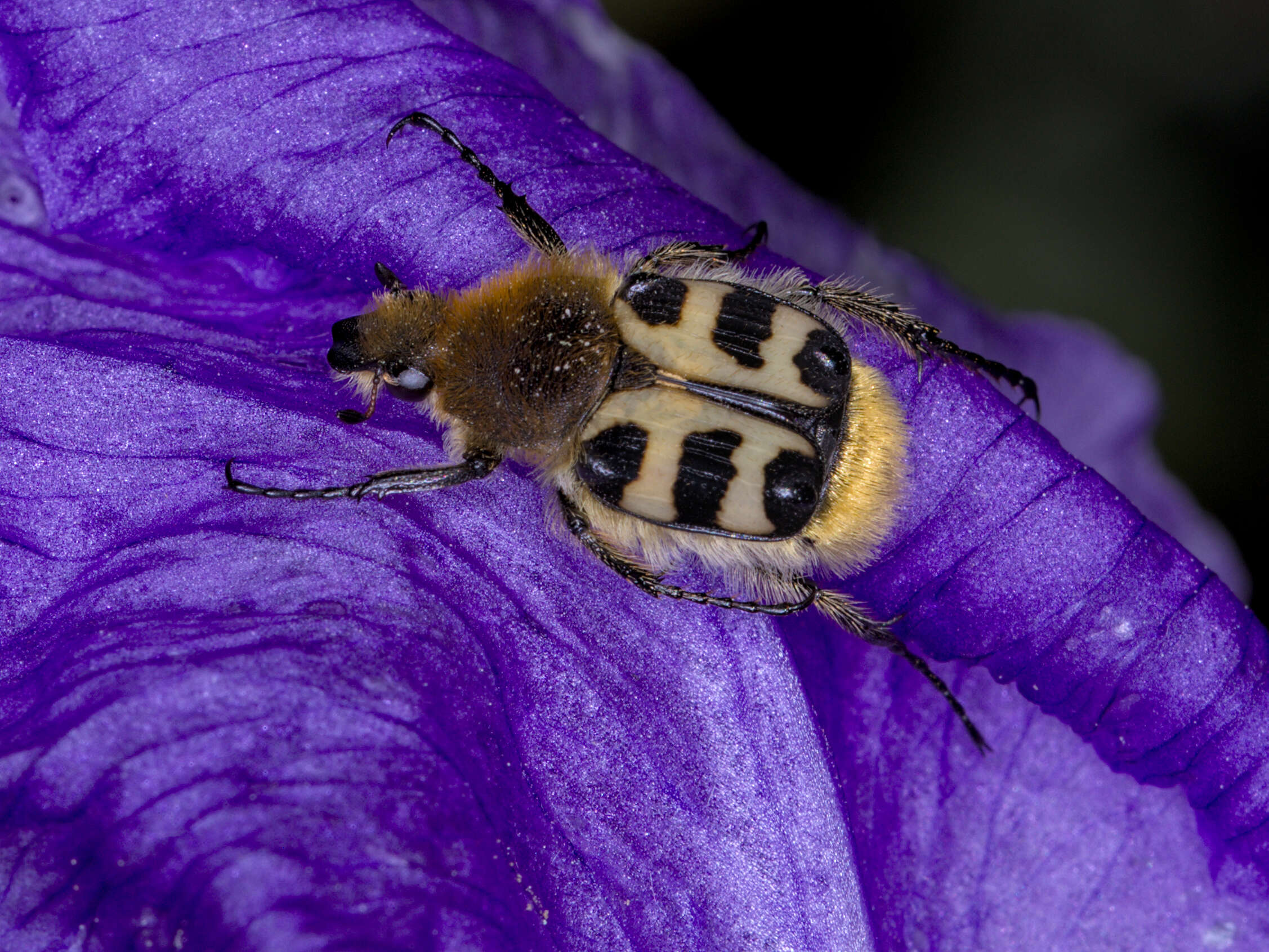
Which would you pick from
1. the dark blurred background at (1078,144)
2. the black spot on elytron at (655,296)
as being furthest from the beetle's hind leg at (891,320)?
the dark blurred background at (1078,144)

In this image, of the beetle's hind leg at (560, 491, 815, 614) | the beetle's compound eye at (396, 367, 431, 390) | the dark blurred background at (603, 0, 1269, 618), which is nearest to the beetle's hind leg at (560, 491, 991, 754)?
the beetle's hind leg at (560, 491, 815, 614)

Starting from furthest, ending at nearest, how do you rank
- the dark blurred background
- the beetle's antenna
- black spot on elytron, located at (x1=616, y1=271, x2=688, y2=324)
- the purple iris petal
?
the dark blurred background
black spot on elytron, located at (x1=616, y1=271, x2=688, y2=324)
the beetle's antenna
the purple iris petal

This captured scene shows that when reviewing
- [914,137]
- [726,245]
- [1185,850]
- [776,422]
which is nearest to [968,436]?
[776,422]

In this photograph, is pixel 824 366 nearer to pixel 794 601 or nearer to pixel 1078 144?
pixel 794 601

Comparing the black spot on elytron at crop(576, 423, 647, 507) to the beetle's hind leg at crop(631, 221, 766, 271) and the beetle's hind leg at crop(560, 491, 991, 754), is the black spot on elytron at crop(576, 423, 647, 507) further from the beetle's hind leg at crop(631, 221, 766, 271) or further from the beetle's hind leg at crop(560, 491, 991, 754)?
the beetle's hind leg at crop(631, 221, 766, 271)

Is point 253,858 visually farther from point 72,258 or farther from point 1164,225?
point 1164,225

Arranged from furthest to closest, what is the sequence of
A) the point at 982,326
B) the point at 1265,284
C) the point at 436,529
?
1. the point at 1265,284
2. the point at 982,326
3. the point at 436,529

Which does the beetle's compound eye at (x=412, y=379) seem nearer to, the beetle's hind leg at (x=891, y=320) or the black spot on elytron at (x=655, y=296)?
the black spot on elytron at (x=655, y=296)
